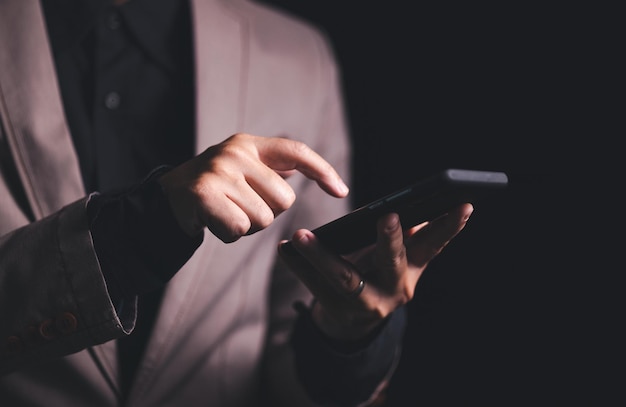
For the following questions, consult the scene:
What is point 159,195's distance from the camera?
681mm

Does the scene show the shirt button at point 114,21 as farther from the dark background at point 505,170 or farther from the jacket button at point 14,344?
the dark background at point 505,170

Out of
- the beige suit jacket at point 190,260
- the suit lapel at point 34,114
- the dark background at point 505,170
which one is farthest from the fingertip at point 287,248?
the dark background at point 505,170

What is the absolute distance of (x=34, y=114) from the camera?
0.85m

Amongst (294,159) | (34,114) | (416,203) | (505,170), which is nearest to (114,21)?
(34,114)

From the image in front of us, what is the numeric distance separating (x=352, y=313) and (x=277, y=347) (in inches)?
12.5

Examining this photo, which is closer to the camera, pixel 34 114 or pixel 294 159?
pixel 294 159

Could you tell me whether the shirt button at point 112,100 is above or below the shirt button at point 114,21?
below

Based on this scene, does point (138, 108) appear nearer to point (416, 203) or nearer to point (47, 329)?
point (47, 329)

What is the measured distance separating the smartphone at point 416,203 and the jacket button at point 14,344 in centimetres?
36

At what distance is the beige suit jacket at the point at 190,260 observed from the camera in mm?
713

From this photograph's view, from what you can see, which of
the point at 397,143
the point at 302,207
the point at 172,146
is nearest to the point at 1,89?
the point at 172,146

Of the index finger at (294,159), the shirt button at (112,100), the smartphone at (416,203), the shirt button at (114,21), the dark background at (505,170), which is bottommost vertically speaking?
the dark background at (505,170)

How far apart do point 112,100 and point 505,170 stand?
0.76 meters

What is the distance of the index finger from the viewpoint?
675 millimetres
